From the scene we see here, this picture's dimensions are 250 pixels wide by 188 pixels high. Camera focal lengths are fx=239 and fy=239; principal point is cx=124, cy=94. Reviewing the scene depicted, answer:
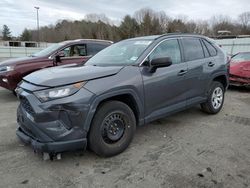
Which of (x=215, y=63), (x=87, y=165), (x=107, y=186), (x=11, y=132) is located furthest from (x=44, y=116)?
(x=215, y=63)

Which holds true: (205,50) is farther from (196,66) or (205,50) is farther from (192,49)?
(196,66)

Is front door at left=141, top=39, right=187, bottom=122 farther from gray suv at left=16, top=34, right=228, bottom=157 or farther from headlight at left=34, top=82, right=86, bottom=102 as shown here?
headlight at left=34, top=82, right=86, bottom=102

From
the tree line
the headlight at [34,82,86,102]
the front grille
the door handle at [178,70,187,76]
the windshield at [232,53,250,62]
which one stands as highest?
the tree line

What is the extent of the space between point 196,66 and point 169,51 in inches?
27.7

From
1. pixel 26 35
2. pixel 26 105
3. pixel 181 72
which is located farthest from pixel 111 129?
pixel 26 35

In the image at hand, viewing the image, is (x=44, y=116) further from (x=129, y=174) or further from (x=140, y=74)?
(x=140, y=74)

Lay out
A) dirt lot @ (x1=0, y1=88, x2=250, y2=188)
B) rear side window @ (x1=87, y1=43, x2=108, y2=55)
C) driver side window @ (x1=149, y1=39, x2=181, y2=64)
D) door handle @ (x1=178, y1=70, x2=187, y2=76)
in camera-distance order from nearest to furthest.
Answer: dirt lot @ (x1=0, y1=88, x2=250, y2=188) < driver side window @ (x1=149, y1=39, x2=181, y2=64) < door handle @ (x1=178, y1=70, x2=187, y2=76) < rear side window @ (x1=87, y1=43, x2=108, y2=55)

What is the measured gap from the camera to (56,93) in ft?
9.57

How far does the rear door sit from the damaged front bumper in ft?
7.41

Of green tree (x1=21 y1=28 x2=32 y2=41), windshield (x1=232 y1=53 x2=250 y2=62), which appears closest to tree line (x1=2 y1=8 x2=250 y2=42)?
green tree (x1=21 y1=28 x2=32 y2=41)

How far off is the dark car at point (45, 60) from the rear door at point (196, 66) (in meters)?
2.42

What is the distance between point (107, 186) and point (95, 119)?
84cm

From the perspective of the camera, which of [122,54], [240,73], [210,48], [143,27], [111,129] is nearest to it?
[111,129]

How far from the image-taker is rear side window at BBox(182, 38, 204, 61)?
456cm
